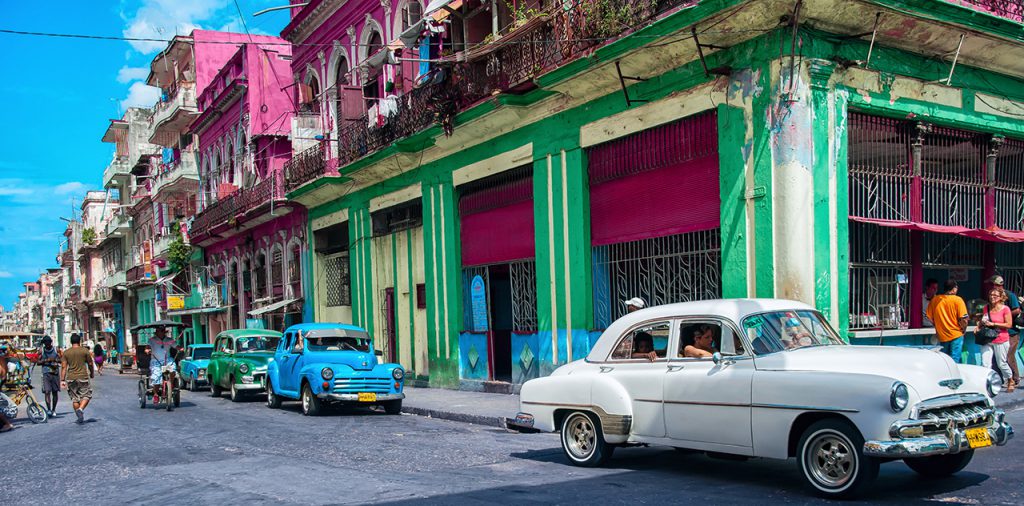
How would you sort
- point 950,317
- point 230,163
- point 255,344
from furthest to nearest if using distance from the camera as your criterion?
point 230,163
point 255,344
point 950,317

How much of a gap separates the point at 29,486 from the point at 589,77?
9.56 metres

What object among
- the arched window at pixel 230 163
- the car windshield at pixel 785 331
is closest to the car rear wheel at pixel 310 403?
the car windshield at pixel 785 331

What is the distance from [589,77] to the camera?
14.2 metres

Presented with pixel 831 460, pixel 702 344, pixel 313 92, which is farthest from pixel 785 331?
pixel 313 92

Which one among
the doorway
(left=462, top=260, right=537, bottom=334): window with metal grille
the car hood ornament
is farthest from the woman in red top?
the doorway

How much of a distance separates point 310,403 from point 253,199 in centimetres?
1606

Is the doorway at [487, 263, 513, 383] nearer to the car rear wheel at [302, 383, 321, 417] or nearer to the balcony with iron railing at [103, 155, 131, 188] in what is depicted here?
the car rear wheel at [302, 383, 321, 417]

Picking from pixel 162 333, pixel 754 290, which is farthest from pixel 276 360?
pixel 754 290

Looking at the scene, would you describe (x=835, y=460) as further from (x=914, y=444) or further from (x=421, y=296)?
(x=421, y=296)

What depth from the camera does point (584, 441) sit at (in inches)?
339

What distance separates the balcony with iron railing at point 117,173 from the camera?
53000mm

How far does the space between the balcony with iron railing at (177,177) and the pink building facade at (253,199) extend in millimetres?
2360

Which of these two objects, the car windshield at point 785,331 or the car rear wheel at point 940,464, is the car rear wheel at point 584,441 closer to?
the car windshield at point 785,331

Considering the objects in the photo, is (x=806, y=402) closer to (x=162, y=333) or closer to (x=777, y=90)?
(x=777, y=90)
